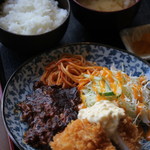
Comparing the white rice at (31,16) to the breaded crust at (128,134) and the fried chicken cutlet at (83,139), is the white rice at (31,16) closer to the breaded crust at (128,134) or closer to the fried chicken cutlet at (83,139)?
the fried chicken cutlet at (83,139)

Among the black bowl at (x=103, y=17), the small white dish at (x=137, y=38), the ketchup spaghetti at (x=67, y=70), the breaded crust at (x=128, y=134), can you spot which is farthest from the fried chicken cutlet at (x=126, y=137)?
the black bowl at (x=103, y=17)

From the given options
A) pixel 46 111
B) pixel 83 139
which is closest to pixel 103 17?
pixel 46 111

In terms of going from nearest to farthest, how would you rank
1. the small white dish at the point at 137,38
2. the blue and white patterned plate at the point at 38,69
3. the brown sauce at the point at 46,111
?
the brown sauce at the point at 46,111
the blue and white patterned plate at the point at 38,69
the small white dish at the point at 137,38

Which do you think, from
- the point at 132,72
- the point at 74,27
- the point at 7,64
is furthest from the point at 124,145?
the point at 74,27

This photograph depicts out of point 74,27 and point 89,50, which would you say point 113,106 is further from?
point 74,27

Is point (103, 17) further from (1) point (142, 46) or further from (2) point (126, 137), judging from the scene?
(2) point (126, 137)

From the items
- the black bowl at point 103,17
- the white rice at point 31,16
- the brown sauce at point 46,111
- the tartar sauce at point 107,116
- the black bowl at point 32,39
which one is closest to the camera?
the tartar sauce at point 107,116
